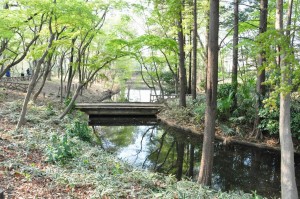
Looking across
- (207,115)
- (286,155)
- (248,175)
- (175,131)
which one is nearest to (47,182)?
(207,115)

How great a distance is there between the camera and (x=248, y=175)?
9219 mm

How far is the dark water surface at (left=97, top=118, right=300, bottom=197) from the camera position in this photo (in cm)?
862

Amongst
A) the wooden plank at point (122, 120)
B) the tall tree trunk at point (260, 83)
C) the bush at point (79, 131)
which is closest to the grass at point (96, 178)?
the bush at point (79, 131)

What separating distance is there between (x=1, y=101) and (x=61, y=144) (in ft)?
32.2

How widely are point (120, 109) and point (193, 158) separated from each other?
385 inches

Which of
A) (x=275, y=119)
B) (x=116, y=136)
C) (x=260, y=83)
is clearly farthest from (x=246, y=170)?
(x=116, y=136)

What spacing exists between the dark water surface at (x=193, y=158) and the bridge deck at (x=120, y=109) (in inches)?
150

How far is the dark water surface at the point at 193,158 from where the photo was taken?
862cm

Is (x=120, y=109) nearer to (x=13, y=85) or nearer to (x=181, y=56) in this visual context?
(x=181, y=56)

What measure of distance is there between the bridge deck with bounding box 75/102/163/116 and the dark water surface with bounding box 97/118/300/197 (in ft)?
12.5

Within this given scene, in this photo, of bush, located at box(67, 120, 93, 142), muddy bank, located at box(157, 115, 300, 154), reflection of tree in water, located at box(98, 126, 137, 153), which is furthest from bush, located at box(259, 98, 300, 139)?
bush, located at box(67, 120, 93, 142)

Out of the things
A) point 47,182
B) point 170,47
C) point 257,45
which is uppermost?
point 170,47

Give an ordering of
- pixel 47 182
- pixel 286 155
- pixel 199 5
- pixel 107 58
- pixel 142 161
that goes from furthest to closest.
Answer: pixel 199 5
pixel 107 58
pixel 142 161
pixel 286 155
pixel 47 182

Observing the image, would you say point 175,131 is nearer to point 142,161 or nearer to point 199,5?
point 142,161
